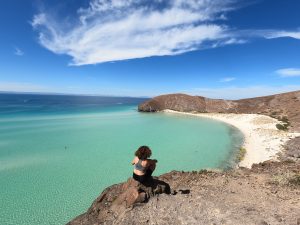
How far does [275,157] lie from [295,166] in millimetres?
5967

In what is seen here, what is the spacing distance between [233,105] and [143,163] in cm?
7928

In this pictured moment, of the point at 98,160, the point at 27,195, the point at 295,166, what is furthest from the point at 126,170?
the point at 295,166

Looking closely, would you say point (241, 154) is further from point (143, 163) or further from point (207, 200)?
point (143, 163)

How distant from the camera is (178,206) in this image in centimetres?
994

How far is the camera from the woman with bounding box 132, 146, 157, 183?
9.57 metres

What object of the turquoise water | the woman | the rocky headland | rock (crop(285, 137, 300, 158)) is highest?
the woman

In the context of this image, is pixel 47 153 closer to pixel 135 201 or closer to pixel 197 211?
pixel 135 201

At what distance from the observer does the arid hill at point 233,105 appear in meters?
66.2

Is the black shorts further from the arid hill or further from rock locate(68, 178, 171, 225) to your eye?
the arid hill

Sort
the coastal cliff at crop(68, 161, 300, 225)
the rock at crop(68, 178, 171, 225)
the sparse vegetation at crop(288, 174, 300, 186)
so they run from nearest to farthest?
the coastal cliff at crop(68, 161, 300, 225), the rock at crop(68, 178, 171, 225), the sparse vegetation at crop(288, 174, 300, 186)

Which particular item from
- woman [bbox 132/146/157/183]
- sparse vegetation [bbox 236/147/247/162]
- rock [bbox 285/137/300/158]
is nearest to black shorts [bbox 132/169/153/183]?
woman [bbox 132/146/157/183]

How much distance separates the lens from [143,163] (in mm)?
9656

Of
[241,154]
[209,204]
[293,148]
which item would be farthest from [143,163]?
[293,148]

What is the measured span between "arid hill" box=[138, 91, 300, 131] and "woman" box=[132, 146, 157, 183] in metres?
57.2
